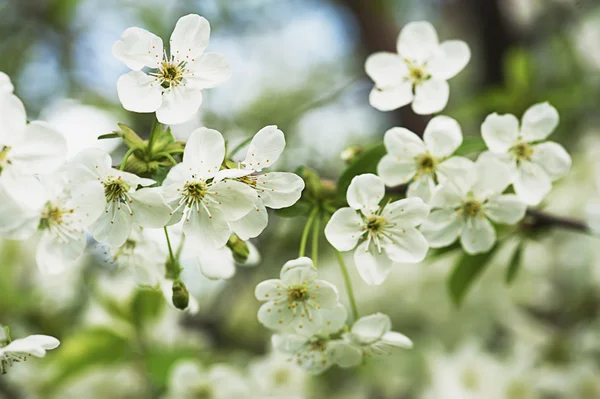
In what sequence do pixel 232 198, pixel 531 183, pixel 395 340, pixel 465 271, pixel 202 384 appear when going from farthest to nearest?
pixel 202 384
pixel 465 271
pixel 531 183
pixel 395 340
pixel 232 198

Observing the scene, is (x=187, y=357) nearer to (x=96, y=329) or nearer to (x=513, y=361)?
(x=96, y=329)

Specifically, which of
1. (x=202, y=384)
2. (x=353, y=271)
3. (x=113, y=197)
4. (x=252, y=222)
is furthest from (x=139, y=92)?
(x=353, y=271)

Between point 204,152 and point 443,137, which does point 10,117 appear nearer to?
point 204,152

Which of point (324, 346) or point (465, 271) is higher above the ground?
point (465, 271)

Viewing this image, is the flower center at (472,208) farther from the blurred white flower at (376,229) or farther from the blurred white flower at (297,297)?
the blurred white flower at (297,297)

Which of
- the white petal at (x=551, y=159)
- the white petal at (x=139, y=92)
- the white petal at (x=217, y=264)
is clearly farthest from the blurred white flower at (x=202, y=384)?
the white petal at (x=551, y=159)
